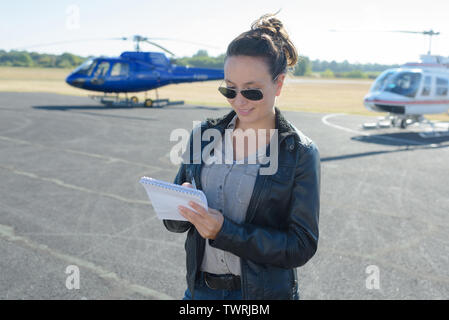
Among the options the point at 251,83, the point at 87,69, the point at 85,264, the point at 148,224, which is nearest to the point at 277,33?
the point at 251,83

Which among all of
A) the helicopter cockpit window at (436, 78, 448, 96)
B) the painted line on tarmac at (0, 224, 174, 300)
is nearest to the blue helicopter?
the helicopter cockpit window at (436, 78, 448, 96)

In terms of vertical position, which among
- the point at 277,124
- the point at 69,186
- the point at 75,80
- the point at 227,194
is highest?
the point at 75,80

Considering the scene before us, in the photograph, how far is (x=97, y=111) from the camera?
776 inches

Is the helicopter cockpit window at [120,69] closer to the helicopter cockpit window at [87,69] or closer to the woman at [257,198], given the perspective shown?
the helicopter cockpit window at [87,69]

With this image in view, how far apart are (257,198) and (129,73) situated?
21.5 metres

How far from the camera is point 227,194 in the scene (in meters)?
2.03

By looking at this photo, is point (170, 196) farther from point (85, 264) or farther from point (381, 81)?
point (381, 81)

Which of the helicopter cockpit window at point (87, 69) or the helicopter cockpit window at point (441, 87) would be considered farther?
the helicopter cockpit window at point (87, 69)

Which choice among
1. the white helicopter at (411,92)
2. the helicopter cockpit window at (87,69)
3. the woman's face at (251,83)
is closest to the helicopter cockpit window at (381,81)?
the white helicopter at (411,92)

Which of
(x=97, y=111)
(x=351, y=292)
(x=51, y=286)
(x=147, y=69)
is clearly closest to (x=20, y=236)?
(x=51, y=286)

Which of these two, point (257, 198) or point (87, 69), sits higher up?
point (87, 69)

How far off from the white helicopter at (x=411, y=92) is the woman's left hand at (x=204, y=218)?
49.1 feet

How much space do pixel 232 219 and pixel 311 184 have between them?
17.5 inches

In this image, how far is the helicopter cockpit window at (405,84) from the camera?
50.9 feet
